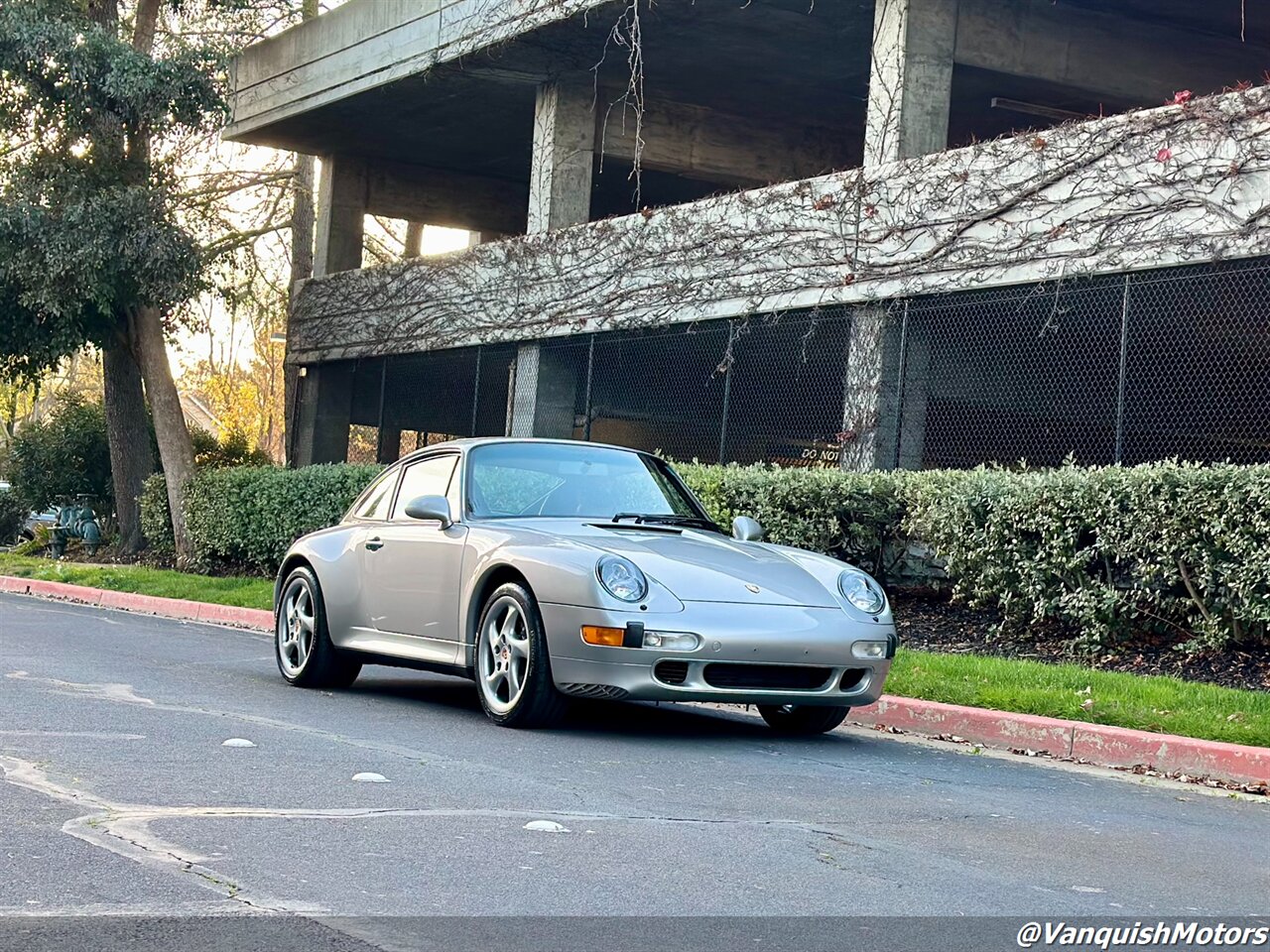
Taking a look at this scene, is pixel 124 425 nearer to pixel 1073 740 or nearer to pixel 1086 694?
pixel 1086 694

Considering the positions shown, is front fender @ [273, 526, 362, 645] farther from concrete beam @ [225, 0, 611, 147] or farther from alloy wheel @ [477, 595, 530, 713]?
concrete beam @ [225, 0, 611, 147]

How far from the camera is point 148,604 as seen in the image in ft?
59.4

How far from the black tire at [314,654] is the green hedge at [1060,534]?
512 cm

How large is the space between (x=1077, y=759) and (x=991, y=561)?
3.76 meters

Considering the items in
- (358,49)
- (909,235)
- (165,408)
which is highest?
(358,49)

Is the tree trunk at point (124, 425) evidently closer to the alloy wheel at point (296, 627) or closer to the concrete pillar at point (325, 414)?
the concrete pillar at point (325, 414)

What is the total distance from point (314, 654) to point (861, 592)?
3.35m

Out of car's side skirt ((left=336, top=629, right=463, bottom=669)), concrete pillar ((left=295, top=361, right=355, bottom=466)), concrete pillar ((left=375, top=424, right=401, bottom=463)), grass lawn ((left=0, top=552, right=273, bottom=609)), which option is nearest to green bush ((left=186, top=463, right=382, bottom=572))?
grass lawn ((left=0, top=552, right=273, bottom=609))

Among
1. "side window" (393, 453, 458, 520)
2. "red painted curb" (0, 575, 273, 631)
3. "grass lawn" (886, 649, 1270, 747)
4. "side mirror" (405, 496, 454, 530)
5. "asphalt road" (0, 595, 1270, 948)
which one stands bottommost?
"red painted curb" (0, 575, 273, 631)

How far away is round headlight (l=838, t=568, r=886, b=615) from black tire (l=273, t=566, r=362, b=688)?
307cm

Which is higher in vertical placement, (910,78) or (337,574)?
(910,78)

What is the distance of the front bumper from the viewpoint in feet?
25.2

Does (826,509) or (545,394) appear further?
(545,394)

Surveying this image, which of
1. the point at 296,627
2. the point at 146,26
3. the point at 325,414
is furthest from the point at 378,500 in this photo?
the point at 325,414
